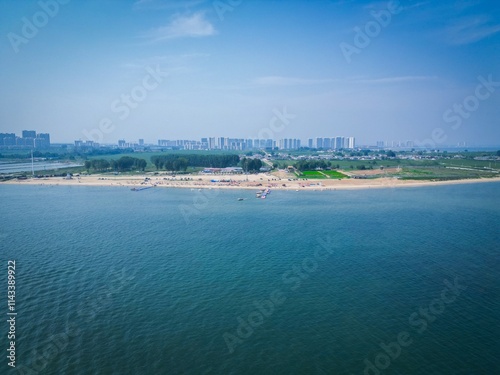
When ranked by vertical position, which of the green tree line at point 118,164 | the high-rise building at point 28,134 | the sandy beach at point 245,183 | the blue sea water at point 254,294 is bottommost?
the blue sea water at point 254,294

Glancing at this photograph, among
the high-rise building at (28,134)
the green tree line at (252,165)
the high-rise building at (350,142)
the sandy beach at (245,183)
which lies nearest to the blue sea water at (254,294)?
the sandy beach at (245,183)

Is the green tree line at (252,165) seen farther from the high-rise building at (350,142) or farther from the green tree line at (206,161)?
the high-rise building at (350,142)

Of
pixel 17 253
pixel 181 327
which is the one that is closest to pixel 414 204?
pixel 181 327

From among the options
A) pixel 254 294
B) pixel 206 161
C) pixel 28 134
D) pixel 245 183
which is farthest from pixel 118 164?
pixel 28 134

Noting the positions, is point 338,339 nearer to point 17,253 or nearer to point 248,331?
point 248,331

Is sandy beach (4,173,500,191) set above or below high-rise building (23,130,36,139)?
below

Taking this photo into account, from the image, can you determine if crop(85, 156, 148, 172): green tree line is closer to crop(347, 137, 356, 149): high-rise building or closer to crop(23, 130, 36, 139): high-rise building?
crop(23, 130, 36, 139): high-rise building

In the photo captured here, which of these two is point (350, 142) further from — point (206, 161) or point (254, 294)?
point (254, 294)

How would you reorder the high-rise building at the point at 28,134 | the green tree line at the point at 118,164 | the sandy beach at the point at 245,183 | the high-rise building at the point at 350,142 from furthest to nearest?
the high-rise building at the point at 350,142, the high-rise building at the point at 28,134, the green tree line at the point at 118,164, the sandy beach at the point at 245,183

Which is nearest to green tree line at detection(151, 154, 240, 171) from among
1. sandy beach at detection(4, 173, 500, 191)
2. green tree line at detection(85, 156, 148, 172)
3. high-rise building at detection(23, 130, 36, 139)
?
green tree line at detection(85, 156, 148, 172)
